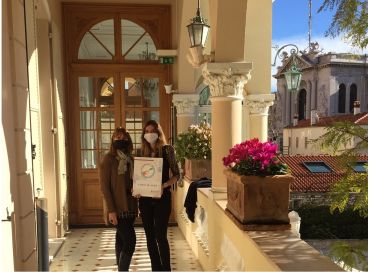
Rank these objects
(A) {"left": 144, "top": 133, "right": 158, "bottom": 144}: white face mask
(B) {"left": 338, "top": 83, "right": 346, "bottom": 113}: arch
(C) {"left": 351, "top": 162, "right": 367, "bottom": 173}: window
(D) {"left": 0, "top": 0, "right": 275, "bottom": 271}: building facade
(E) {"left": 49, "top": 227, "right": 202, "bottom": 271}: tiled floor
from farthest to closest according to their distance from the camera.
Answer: (B) {"left": 338, "top": 83, "right": 346, "bottom": 113}: arch → (D) {"left": 0, "top": 0, "right": 275, "bottom": 271}: building facade → (E) {"left": 49, "top": 227, "right": 202, "bottom": 271}: tiled floor → (A) {"left": 144, "top": 133, "right": 158, "bottom": 144}: white face mask → (C) {"left": 351, "top": 162, "right": 367, "bottom": 173}: window

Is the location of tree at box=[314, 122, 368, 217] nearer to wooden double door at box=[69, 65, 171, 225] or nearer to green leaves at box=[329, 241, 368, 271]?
→ green leaves at box=[329, 241, 368, 271]

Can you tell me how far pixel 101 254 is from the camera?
484 cm

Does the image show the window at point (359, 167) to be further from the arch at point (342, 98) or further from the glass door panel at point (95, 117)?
the arch at point (342, 98)

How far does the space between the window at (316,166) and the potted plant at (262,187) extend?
64.7 feet

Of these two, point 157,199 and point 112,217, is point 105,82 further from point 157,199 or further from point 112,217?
point 112,217

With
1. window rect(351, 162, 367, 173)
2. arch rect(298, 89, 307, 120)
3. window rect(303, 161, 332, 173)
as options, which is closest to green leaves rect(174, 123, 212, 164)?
window rect(351, 162, 367, 173)

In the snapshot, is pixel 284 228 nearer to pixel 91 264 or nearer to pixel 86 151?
pixel 91 264

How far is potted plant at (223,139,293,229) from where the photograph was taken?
94.7 inches

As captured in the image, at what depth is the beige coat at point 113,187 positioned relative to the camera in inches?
122

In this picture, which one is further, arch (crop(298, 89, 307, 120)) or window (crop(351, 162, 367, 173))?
arch (crop(298, 89, 307, 120))

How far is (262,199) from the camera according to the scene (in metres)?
2.43

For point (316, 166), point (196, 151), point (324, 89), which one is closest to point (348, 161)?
point (196, 151)

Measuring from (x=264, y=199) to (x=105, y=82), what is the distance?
16.6ft

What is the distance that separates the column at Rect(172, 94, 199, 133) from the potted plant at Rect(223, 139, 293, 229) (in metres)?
3.90
